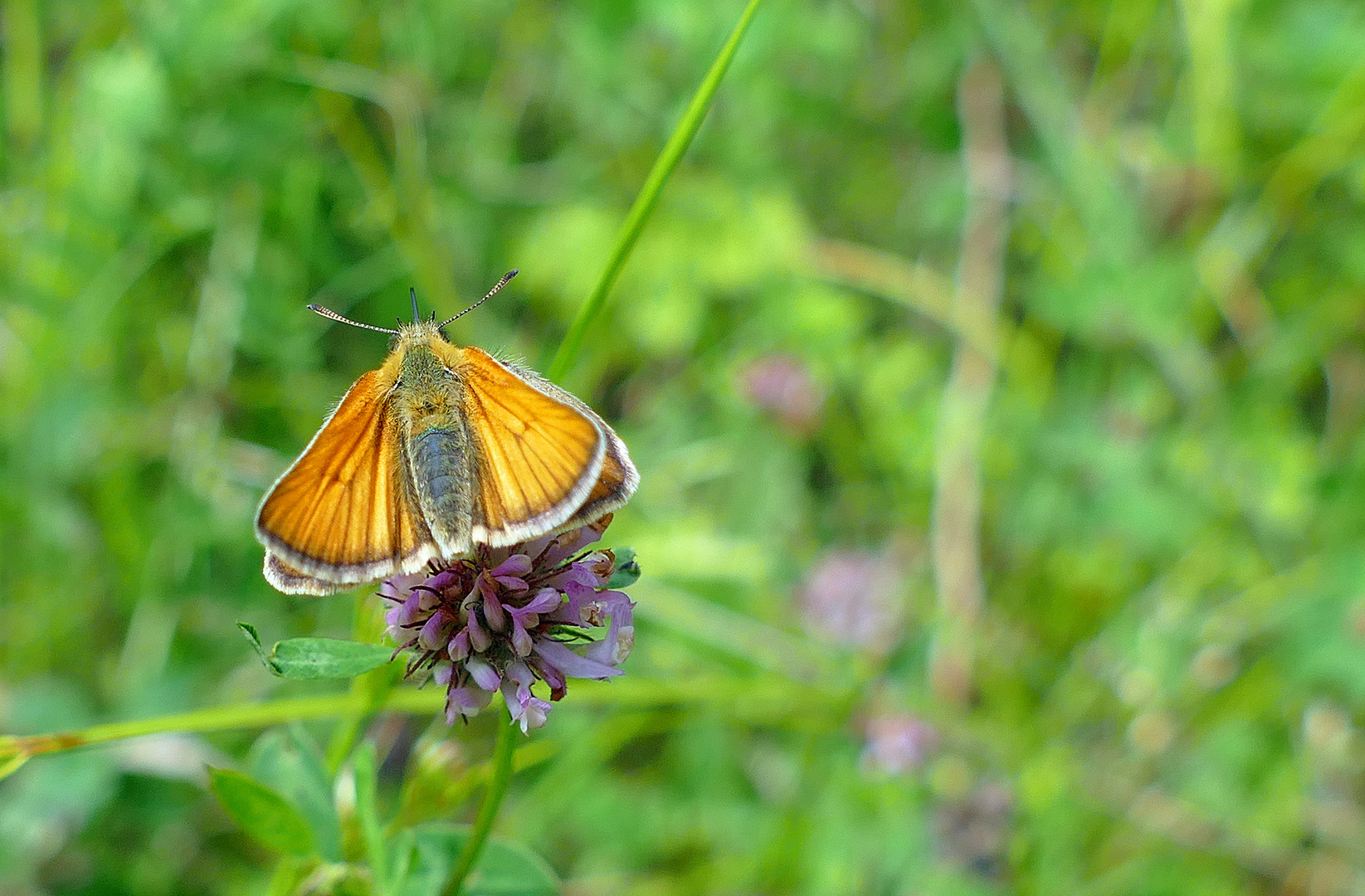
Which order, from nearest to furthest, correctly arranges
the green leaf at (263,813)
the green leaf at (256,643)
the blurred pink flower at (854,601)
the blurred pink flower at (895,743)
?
1. the green leaf at (256,643)
2. the green leaf at (263,813)
3. the blurred pink flower at (895,743)
4. the blurred pink flower at (854,601)

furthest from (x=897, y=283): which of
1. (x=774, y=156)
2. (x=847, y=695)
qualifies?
(x=847, y=695)

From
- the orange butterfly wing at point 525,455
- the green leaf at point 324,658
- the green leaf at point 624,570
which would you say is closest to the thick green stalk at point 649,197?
the orange butterfly wing at point 525,455

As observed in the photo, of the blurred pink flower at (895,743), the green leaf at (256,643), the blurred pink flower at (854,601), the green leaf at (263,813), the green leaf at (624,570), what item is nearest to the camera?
the green leaf at (256,643)

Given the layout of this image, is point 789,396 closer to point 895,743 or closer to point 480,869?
point 895,743

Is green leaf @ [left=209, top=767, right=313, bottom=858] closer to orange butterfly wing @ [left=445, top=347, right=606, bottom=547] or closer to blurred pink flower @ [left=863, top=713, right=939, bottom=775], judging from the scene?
orange butterfly wing @ [left=445, top=347, right=606, bottom=547]

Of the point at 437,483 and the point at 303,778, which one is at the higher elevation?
the point at 437,483

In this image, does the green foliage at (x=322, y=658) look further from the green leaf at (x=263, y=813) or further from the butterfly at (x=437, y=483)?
the green leaf at (x=263, y=813)

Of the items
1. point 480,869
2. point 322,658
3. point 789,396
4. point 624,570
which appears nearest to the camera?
point 322,658

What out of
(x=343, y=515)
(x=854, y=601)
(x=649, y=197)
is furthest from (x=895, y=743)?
(x=343, y=515)
